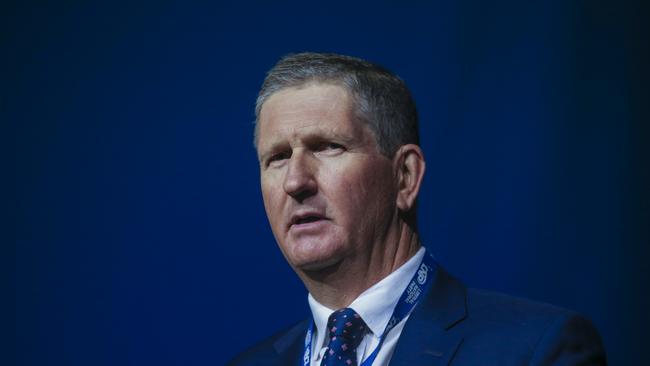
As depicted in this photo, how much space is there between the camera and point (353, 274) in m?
2.32

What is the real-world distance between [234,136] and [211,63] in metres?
0.27

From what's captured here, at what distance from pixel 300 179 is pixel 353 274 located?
0.27m

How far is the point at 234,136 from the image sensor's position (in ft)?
10.7

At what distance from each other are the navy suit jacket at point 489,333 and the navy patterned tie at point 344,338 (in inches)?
4.4

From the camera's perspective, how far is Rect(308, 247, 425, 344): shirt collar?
2.29 meters

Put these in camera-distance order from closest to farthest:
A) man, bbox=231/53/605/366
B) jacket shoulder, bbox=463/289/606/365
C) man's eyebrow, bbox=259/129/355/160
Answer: jacket shoulder, bbox=463/289/606/365 → man, bbox=231/53/605/366 → man's eyebrow, bbox=259/129/355/160

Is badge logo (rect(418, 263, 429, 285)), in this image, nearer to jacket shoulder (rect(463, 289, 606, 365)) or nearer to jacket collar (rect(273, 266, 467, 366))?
jacket collar (rect(273, 266, 467, 366))

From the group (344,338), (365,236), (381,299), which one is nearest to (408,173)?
(365,236)

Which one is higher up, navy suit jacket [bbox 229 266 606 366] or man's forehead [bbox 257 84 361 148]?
man's forehead [bbox 257 84 361 148]

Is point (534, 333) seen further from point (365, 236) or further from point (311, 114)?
point (311, 114)

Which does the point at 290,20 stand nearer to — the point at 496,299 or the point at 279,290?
the point at 279,290

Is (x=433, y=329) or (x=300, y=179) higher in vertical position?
(x=300, y=179)

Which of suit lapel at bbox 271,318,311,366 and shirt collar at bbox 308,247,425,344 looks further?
suit lapel at bbox 271,318,311,366

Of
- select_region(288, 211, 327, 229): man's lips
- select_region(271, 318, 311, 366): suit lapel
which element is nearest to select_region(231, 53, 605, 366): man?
select_region(288, 211, 327, 229): man's lips
